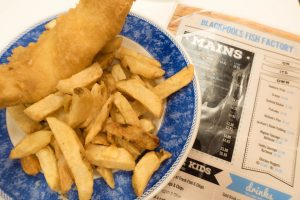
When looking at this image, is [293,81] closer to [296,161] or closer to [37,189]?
[296,161]

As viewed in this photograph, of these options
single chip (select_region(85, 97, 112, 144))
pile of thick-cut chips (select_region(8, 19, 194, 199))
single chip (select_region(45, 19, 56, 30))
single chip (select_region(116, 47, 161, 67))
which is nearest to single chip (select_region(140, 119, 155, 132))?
pile of thick-cut chips (select_region(8, 19, 194, 199))

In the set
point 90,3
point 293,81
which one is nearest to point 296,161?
point 293,81

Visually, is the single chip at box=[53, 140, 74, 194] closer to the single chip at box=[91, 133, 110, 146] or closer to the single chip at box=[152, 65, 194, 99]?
the single chip at box=[91, 133, 110, 146]

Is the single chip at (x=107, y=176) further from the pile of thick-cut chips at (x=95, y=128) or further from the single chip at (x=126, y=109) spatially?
the single chip at (x=126, y=109)

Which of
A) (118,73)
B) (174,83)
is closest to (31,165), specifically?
(118,73)

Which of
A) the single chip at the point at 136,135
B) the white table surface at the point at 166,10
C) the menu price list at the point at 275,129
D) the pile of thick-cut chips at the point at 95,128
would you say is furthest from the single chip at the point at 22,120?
the menu price list at the point at 275,129
